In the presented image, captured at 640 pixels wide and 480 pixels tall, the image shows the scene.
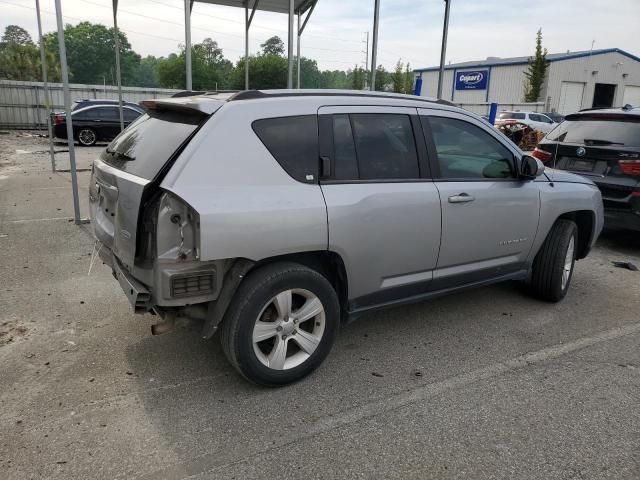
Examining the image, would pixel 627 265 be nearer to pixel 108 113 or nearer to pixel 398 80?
pixel 108 113

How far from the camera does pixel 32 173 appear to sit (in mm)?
12289

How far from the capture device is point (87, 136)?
19219 mm

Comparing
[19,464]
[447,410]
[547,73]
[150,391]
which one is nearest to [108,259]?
[150,391]

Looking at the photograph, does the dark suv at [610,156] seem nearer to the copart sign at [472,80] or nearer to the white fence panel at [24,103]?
the white fence panel at [24,103]

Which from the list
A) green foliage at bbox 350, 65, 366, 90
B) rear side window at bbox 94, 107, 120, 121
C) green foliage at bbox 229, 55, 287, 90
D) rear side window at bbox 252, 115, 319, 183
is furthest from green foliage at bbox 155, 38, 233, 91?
rear side window at bbox 252, 115, 319, 183

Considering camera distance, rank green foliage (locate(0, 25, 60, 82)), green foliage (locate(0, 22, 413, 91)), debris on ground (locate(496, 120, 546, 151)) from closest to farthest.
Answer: debris on ground (locate(496, 120, 546, 151)), green foliage (locate(0, 25, 60, 82)), green foliage (locate(0, 22, 413, 91))

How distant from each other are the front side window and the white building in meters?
39.8

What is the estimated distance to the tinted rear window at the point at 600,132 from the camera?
21.3 ft

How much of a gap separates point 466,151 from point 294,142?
5.10 feet

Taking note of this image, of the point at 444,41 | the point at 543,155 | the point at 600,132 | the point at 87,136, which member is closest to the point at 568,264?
the point at 600,132

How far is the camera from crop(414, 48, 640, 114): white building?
4191 centimetres

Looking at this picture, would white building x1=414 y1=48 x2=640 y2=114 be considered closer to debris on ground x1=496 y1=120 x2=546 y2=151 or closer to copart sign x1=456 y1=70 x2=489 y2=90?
copart sign x1=456 y1=70 x2=489 y2=90

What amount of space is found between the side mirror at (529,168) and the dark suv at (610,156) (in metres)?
2.96

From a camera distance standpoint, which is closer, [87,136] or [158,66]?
[87,136]
